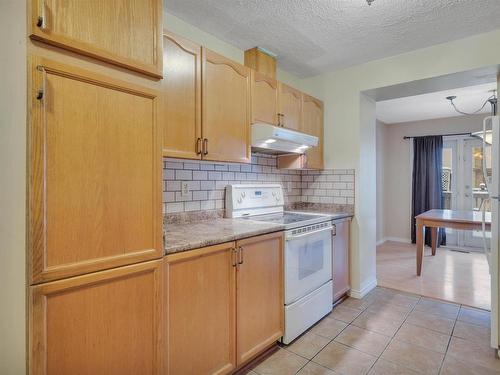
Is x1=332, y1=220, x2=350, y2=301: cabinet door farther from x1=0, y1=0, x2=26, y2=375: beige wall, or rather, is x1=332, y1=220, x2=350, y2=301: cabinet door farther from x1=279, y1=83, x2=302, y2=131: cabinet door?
x1=0, y1=0, x2=26, y2=375: beige wall

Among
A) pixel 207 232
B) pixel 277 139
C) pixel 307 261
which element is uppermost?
pixel 277 139

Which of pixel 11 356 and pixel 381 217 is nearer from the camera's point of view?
pixel 11 356

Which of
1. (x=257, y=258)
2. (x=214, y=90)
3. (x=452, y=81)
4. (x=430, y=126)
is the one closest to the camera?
(x=257, y=258)

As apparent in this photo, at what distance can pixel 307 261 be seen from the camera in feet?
7.45

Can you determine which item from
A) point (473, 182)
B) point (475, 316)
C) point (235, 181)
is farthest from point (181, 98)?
point (473, 182)

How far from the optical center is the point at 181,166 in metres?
2.15

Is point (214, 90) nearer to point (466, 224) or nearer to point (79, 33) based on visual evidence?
point (79, 33)

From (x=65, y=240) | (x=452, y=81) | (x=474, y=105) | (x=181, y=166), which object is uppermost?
(x=474, y=105)

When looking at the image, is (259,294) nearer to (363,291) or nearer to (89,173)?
(89,173)

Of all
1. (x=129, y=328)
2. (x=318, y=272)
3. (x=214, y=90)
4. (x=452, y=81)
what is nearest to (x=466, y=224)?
(x=452, y=81)

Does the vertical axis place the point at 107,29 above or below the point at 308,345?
above

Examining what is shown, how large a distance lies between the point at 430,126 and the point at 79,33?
19.4 feet

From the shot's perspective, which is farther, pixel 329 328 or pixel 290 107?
pixel 290 107

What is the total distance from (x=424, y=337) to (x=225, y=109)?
2.31m
